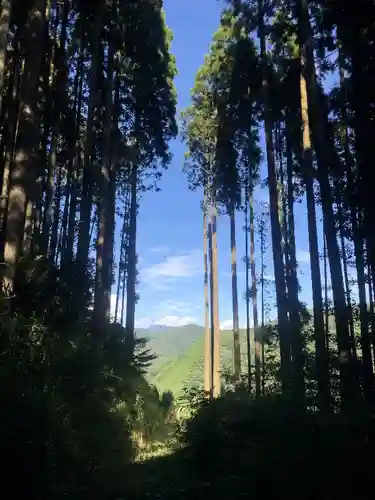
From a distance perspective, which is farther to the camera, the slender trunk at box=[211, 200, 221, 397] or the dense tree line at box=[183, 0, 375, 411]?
the slender trunk at box=[211, 200, 221, 397]

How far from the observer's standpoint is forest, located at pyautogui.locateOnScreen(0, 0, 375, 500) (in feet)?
15.7

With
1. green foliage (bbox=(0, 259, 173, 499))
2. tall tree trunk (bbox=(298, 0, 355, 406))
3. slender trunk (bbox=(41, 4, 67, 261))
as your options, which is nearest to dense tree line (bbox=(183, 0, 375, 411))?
tall tree trunk (bbox=(298, 0, 355, 406))

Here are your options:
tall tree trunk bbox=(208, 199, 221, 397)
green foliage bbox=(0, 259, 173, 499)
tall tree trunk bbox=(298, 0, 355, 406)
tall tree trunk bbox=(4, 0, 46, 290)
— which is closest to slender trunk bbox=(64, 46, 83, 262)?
green foliage bbox=(0, 259, 173, 499)

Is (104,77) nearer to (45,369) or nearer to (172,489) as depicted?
Answer: (45,369)

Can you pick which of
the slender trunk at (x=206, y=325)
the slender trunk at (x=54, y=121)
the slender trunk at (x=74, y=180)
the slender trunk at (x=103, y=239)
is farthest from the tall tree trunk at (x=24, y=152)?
the slender trunk at (x=206, y=325)

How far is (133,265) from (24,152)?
8.51 m

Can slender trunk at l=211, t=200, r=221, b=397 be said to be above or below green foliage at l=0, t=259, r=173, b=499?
above

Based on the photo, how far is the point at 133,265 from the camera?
632 inches

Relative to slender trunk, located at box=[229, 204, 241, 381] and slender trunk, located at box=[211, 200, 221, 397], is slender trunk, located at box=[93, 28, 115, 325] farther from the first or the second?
slender trunk, located at box=[211, 200, 221, 397]

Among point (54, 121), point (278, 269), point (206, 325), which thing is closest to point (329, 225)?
point (278, 269)

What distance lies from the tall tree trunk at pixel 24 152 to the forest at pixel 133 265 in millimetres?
36

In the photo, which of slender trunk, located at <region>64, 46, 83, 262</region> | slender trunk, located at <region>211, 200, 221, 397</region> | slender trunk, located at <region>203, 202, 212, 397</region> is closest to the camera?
slender trunk, located at <region>64, 46, 83, 262</region>

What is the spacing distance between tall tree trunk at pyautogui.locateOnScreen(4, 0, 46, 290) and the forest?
0.12 feet

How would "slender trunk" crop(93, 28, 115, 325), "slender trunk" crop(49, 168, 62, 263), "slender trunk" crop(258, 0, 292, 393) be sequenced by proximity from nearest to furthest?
1. "slender trunk" crop(93, 28, 115, 325)
2. "slender trunk" crop(258, 0, 292, 393)
3. "slender trunk" crop(49, 168, 62, 263)
